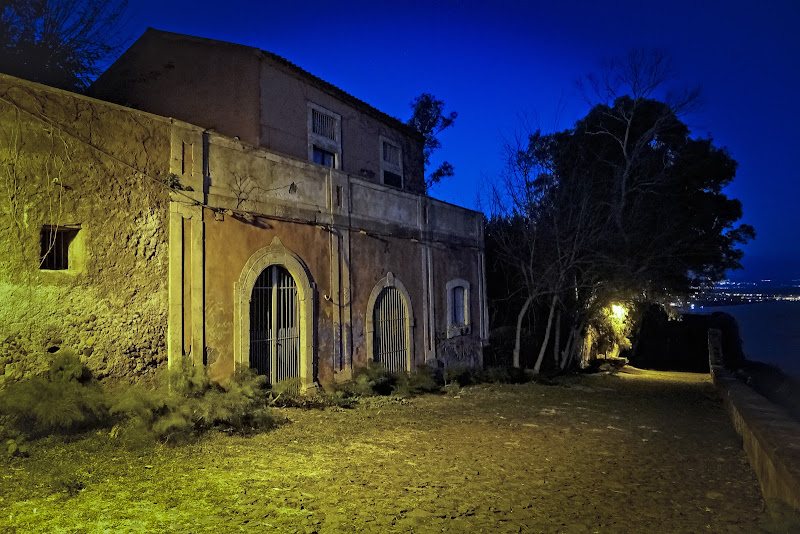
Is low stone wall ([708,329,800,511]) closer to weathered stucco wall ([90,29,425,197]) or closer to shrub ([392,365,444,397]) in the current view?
shrub ([392,365,444,397])

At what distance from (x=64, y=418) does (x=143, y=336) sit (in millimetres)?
1781

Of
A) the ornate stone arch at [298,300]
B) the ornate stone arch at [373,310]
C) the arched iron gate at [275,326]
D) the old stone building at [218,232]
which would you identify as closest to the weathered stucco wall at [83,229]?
the old stone building at [218,232]

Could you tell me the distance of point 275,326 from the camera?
968cm

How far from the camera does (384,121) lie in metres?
16.0

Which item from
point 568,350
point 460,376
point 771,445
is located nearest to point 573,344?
point 568,350

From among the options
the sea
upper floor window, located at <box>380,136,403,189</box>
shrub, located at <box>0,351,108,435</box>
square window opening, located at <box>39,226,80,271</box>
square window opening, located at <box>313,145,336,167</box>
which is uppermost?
upper floor window, located at <box>380,136,403,189</box>

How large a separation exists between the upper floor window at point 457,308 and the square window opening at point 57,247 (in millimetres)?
9704

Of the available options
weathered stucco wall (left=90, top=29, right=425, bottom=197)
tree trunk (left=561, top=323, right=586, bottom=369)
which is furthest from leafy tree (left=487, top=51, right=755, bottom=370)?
weathered stucco wall (left=90, top=29, right=425, bottom=197)

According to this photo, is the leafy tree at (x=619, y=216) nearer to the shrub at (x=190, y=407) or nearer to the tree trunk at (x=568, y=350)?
the tree trunk at (x=568, y=350)

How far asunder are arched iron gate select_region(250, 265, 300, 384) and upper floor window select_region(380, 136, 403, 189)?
6.88 metres

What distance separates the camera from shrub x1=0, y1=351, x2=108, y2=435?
5.83 metres

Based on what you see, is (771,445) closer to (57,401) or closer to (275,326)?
(275,326)

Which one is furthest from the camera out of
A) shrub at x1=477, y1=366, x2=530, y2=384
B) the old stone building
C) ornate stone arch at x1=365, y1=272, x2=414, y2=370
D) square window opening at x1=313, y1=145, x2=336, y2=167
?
shrub at x1=477, y1=366, x2=530, y2=384

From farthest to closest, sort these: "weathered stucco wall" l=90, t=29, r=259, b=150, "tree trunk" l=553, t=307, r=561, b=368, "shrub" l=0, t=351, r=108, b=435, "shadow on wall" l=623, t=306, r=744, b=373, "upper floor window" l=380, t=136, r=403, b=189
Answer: "shadow on wall" l=623, t=306, r=744, b=373 < "tree trunk" l=553, t=307, r=561, b=368 < "upper floor window" l=380, t=136, r=403, b=189 < "weathered stucco wall" l=90, t=29, r=259, b=150 < "shrub" l=0, t=351, r=108, b=435
